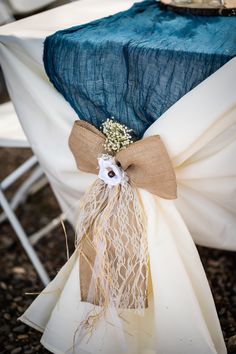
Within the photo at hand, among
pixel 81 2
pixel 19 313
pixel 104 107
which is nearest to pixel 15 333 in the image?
pixel 19 313

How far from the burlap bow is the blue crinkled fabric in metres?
0.09

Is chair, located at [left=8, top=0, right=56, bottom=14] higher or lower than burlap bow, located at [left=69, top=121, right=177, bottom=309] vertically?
higher

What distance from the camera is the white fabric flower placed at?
1.03 m

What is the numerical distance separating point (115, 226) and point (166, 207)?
132 mm

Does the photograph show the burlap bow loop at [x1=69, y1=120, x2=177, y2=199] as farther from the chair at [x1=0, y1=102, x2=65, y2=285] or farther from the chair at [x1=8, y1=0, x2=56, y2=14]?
the chair at [x1=8, y1=0, x2=56, y2=14]

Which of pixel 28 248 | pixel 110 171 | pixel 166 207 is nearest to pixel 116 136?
pixel 110 171

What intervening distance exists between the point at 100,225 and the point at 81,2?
771 millimetres

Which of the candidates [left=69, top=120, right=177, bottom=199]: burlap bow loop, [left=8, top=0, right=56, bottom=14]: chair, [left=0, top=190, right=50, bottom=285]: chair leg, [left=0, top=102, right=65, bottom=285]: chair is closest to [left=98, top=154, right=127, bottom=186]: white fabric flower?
[left=69, top=120, right=177, bottom=199]: burlap bow loop

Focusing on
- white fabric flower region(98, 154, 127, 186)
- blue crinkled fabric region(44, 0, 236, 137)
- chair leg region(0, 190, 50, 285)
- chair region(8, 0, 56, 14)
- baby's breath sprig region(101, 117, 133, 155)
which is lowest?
chair leg region(0, 190, 50, 285)

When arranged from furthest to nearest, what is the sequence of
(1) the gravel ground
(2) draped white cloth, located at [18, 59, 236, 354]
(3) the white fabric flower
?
1. (1) the gravel ground
2. (3) the white fabric flower
3. (2) draped white cloth, located at [18, 59, 236, 354]

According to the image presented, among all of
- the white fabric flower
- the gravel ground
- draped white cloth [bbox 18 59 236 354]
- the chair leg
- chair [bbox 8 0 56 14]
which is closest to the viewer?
draped white cloth [bbox 18 59 236 354]

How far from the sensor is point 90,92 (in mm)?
1063

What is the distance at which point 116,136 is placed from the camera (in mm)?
1051

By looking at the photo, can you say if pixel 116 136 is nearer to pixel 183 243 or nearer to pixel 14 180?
pixel 183 243
